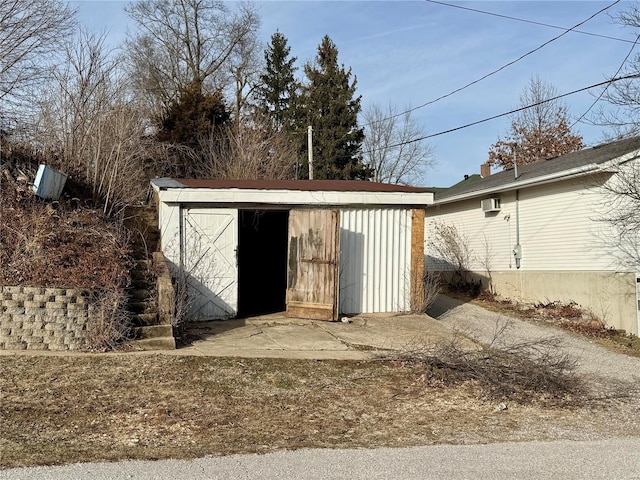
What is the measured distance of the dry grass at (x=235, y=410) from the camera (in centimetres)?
538

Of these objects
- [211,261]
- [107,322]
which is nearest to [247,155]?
[211,261]

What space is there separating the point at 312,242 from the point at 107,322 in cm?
452

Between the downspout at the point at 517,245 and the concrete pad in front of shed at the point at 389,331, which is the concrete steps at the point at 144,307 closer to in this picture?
the concrete pad in front of shed at the point at 389,331

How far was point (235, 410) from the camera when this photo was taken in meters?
6.45

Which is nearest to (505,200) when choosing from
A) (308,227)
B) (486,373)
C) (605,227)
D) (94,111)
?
(605,227)

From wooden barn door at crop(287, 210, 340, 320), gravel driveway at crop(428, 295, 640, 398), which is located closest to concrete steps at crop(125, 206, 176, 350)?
wooden barn door at crop(287, 210, 340, 320)

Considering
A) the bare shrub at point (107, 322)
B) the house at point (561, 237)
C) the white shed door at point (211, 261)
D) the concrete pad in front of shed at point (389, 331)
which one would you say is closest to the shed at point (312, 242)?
the white shed door at point (211, 261)

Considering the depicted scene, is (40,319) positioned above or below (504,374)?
above

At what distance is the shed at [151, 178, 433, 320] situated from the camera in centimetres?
1155

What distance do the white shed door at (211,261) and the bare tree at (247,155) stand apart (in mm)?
9360

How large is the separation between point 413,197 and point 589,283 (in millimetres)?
4738

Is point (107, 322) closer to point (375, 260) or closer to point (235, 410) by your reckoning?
point (235, 410)

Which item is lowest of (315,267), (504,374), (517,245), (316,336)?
(504,374)

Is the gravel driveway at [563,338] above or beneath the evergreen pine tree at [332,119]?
beneath
